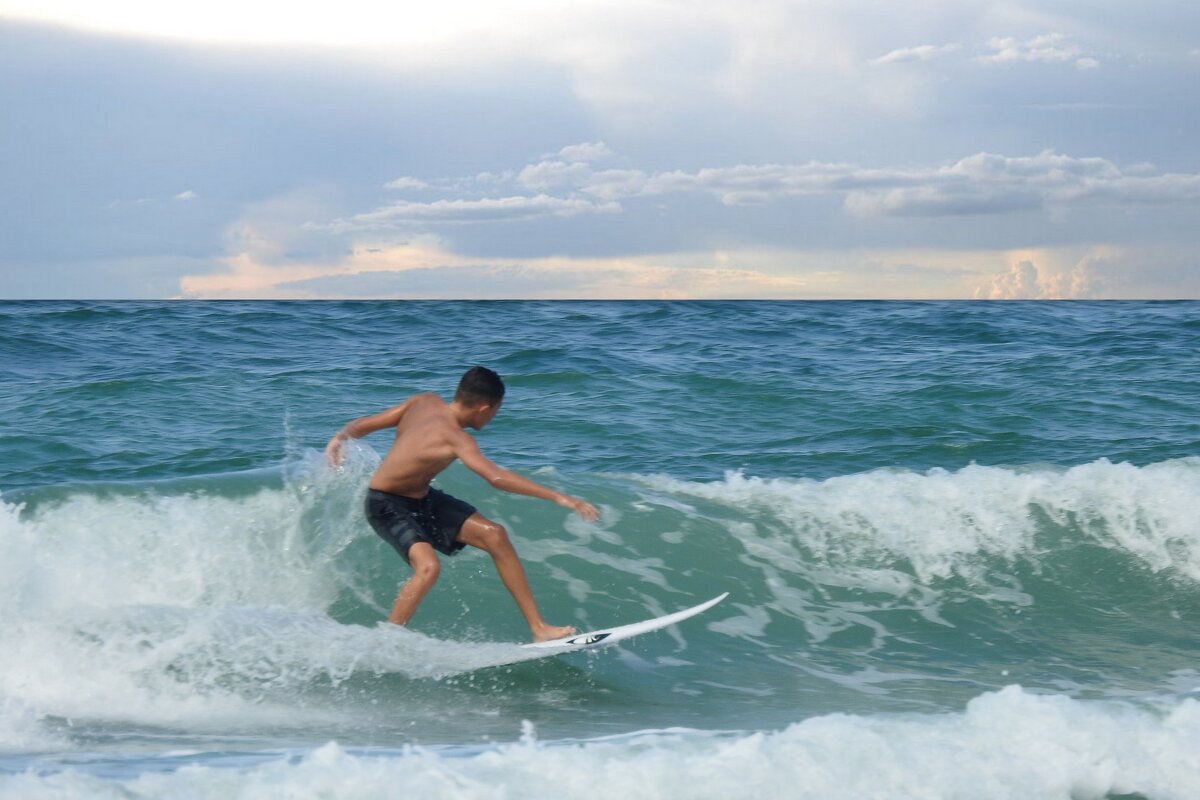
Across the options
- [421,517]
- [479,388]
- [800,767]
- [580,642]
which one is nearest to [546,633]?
[580,642]

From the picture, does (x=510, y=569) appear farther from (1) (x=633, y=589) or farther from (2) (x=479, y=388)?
(1) (x=633, y=589)

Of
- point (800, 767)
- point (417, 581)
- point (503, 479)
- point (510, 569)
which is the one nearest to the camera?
point (800, 767)

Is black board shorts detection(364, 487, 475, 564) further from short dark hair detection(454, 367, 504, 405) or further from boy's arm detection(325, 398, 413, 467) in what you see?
short dark hair detection(454, 367, 504, 405)

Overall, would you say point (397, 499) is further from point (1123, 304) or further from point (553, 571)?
point (1123, 304)

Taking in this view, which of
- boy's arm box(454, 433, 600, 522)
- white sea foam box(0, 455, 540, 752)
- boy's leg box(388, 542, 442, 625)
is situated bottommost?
white sea foam box(0, 455, 540, 752)

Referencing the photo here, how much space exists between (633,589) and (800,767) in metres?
4.24

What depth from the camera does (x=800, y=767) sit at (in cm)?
440

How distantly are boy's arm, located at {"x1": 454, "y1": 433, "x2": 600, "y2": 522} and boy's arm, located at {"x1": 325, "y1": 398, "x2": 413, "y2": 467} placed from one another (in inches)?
29.8

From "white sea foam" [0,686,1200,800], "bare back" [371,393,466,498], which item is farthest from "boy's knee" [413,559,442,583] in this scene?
"white sea foam" [0,686,1200,800]

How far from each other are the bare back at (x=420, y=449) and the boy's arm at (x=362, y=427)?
139mm

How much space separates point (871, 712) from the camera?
6344 mm

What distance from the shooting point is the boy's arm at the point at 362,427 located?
678 centimetres

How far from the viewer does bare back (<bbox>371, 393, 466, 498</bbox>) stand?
626 centimetres

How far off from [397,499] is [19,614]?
7.38 feet
